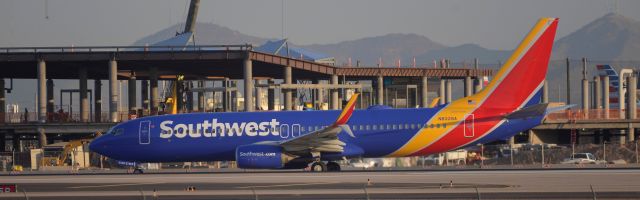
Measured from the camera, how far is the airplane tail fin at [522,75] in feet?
152

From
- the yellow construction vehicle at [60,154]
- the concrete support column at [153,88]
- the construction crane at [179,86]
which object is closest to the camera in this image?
the yellow construction vehicle at [60,154]

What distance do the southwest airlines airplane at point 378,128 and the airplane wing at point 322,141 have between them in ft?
0.13

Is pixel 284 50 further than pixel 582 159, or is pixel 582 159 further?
pixel 284 50

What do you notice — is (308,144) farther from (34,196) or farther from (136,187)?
(34,196)

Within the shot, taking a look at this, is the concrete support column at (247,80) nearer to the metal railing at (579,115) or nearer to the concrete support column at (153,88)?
the concrete support column at (153,88)

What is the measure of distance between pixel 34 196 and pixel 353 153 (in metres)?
16.4

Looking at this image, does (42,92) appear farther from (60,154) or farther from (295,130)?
(295,130)

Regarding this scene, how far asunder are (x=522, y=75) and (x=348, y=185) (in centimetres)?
1301

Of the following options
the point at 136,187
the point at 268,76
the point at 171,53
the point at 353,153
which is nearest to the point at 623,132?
the point at 268,76

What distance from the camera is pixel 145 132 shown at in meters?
48.6

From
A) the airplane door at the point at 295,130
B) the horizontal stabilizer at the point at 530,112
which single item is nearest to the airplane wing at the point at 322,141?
the airplane door at the point at 295,130

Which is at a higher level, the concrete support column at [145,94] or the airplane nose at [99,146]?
the concrete support column at [145,94]

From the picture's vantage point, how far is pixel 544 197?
1190 inches

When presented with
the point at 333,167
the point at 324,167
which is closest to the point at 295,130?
the point at 324,167
